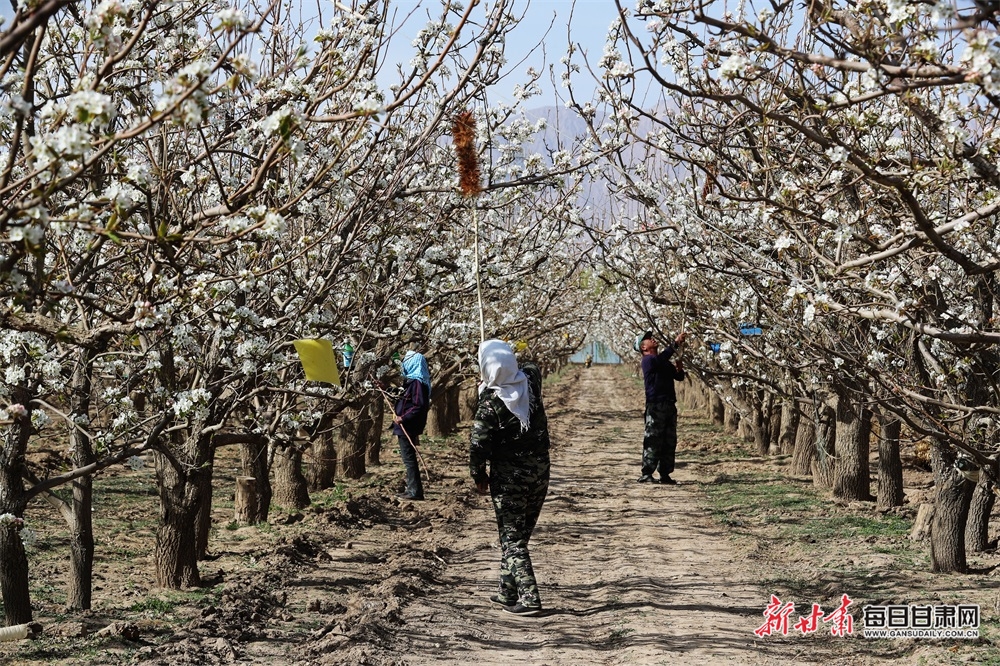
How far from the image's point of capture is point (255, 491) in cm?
1168

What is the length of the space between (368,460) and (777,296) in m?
10.9

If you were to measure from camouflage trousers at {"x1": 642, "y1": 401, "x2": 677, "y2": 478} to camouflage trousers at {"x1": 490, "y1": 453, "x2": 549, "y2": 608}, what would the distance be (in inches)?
293

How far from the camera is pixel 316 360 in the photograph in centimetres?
585

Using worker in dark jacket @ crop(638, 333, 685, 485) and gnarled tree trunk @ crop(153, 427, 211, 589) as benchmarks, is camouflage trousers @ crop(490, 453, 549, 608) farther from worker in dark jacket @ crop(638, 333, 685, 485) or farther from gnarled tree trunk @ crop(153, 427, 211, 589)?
worker in dark jacket @ crop(638, 333, 685, 485)

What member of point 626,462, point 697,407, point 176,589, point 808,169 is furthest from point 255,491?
point 697,407

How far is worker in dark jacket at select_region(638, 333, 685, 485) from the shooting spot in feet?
48.6

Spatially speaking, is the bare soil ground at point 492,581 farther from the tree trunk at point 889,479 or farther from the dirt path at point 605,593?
the tree trunk at point 889,479

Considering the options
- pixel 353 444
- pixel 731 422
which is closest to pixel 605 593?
pixel 353 444

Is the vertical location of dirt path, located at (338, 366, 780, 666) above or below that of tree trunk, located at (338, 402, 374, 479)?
below

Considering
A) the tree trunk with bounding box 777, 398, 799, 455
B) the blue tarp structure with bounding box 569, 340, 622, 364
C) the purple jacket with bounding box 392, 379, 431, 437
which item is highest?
the blue tarp structure with bounding box 569, 340, 622, 364

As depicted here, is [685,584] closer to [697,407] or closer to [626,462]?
[626,462]

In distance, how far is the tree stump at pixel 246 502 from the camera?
1165cm

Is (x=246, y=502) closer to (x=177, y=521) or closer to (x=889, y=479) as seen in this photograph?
(x=177, y=521)

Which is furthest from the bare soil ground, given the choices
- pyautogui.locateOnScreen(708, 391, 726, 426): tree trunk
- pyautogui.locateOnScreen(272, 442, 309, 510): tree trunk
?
pyautogui.locateOnScreen(708, 391, 726, 426): tree trunk
